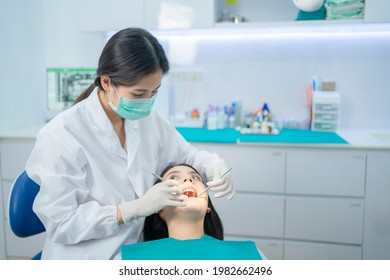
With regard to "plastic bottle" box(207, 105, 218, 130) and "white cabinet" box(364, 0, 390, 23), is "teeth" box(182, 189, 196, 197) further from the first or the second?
"white cabinet" box(364, 0, 390, 23)

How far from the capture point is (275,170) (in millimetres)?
2465

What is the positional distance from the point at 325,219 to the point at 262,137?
1.97ft

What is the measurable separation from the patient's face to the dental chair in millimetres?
468

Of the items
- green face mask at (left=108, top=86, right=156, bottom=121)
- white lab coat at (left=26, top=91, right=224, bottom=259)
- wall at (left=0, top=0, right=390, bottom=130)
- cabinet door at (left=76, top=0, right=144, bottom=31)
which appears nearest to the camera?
white lab coat at (left=26, top=91, right=224, bottom=259)

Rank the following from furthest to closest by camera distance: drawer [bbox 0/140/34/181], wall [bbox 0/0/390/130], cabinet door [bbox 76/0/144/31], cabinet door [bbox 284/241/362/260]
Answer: wall [bbox 0/0/390/130] < cabinet door [bbox 76/0/144/31] < drawer [bbox 0/140/34/181] < cabinet door [bbox 284/241/362/260]

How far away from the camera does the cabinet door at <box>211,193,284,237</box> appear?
250 centimetres

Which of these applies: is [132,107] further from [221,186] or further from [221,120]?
[221,120]

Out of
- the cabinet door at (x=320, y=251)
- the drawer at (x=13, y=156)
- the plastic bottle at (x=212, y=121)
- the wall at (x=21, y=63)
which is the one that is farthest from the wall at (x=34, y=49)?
the cabinet door at (x=320, y=251)

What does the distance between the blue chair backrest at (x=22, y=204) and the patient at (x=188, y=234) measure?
0.37m

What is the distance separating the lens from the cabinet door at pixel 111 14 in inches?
106

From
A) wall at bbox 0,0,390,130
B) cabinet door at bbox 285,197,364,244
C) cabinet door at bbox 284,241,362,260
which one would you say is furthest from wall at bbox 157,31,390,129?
cabinet door at bbox 284,241,362,260

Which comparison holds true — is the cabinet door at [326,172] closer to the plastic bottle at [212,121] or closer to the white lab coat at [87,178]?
the plastic bottle at [212,121]
